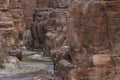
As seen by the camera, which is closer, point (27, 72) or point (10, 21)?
point (27, 72)

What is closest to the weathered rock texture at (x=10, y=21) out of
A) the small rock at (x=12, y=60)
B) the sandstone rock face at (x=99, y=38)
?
the small rock at (x=12, y=60)

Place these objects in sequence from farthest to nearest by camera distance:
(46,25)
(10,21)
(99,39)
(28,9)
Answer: (28,9) → (46,25) → (10,21) → (99,39)

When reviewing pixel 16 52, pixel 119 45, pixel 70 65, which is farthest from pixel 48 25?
pixel 119 45

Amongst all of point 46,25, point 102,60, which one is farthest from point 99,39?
point 46,25

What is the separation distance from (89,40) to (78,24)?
1.40 m

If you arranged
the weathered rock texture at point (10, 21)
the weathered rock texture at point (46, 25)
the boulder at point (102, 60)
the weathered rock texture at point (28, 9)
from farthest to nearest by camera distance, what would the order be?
the weathered rock texture at point (28, 9) < the weathered rock texture at point (46, 25) < the weathered rock texture at point (10, 21) < the boulder at point (102, 60)

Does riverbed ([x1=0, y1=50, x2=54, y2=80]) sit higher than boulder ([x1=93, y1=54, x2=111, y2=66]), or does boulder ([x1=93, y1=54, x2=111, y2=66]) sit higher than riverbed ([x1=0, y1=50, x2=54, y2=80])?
boulder ([x1=93, y1=54, x2=111, y2=66])

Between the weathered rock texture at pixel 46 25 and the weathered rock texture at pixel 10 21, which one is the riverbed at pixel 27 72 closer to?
the weathered rock texture at pixel 10 21

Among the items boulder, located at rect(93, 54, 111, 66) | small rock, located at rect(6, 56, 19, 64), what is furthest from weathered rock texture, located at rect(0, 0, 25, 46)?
boulder, located at rect(93, 54, 111, 66)

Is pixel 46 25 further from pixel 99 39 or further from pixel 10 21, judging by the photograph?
pixel 99 39

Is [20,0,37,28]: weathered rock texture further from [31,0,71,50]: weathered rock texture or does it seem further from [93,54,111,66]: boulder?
[93,54,111,66]: boulder

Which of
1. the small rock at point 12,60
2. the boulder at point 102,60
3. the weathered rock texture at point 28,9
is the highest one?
the boulder at point 102,60

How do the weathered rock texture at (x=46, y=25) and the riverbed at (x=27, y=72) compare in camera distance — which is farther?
the weathered rock texture at (x=46, y=25)

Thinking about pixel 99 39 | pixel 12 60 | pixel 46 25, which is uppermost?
pixel 99 39
